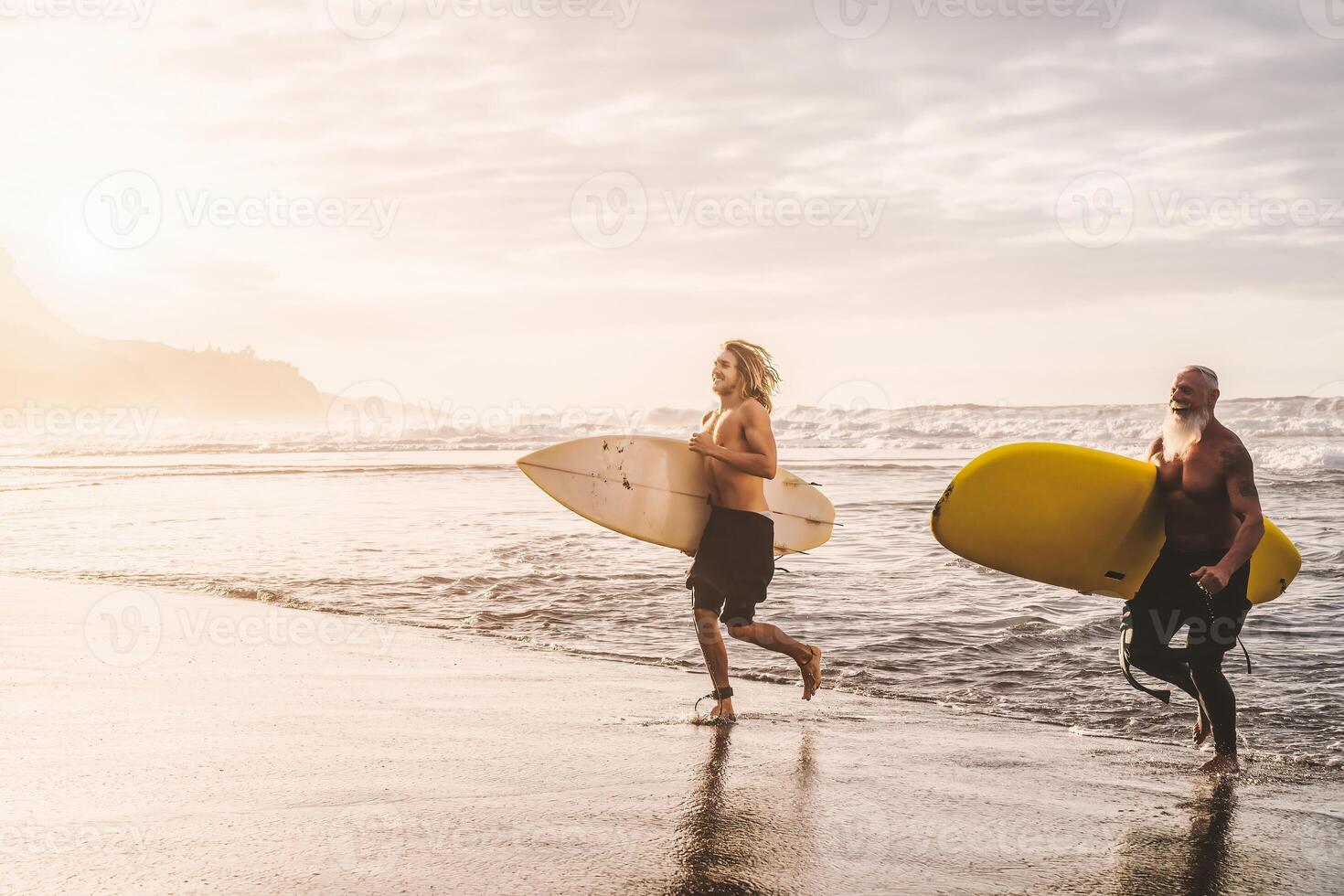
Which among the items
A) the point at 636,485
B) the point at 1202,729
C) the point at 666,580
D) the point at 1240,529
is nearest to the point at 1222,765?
the point at 1202,729

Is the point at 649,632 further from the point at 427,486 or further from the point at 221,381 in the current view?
the point at 221,381

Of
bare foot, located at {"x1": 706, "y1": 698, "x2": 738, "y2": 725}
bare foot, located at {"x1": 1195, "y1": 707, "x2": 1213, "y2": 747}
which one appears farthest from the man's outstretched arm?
bare foot, located at {"x1": 706, "y1": 698, "x2": 738, "y2": 725}

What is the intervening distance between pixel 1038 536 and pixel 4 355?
156 meters

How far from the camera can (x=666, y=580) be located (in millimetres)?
8875

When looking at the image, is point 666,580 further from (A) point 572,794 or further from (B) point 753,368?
(A) point 572,794

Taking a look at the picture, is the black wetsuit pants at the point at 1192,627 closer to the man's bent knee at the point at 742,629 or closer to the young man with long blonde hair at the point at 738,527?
the young man with long blonde hair at the point at 738,527

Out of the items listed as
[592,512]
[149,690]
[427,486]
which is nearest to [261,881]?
[149,690]

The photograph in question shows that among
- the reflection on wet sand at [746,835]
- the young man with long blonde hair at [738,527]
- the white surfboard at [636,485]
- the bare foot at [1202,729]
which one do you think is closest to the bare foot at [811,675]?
the young man with long blonde hair at [738,527]

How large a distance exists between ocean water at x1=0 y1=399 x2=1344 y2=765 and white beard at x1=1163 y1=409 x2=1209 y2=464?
134cm

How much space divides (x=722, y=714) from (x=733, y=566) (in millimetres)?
712

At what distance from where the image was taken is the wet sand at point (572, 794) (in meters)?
2.90

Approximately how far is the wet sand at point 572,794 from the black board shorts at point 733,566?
555 mm

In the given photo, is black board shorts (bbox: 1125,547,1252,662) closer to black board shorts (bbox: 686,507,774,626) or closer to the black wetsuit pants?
the black wetsuit pants

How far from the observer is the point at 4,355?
132 metres
